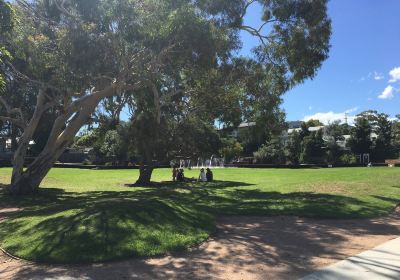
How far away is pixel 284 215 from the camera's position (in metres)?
14.0

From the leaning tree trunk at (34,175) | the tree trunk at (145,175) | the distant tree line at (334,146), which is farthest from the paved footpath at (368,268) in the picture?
the distant tree line at (334,146)

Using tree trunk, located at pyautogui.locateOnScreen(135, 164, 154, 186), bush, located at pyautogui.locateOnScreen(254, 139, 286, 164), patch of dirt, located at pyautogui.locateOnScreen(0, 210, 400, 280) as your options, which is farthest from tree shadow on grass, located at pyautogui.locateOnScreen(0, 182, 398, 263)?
bush, located at pyautogui.locateOnScreen(254, 139, 286, 164)

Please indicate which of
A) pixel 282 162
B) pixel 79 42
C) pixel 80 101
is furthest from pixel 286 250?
pixel 282 162

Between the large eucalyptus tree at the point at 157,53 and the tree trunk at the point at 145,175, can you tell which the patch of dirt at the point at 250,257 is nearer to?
the large eucalyptus tree at the point at 157,53

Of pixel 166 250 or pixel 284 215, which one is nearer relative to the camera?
pixel 166 250

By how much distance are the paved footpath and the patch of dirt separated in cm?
27

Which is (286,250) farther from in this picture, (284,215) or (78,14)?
(78,14)

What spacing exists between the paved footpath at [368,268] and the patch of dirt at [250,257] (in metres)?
0.27

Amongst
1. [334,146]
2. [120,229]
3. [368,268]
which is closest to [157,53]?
[120,229]

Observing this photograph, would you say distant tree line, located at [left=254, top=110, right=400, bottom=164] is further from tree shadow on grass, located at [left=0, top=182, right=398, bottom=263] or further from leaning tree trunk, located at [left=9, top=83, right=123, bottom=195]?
tree shadow on grass, located at [left=0, top=182, right=398, bottom=263]

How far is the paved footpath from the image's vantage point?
7.19 metres

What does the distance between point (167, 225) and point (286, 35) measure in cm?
1286

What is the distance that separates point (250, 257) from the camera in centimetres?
875

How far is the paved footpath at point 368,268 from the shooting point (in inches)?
283
